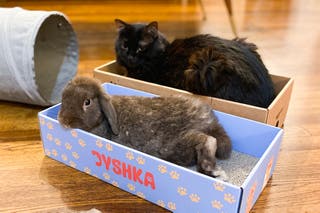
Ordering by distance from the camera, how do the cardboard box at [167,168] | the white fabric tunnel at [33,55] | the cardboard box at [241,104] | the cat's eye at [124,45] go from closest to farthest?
the cardboard box at [167,168], the cardboard box at [241,104], the white fabric tunnel at [33,55], the cat's eye at [124,45]

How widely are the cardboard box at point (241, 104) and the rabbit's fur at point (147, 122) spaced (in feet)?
0.51

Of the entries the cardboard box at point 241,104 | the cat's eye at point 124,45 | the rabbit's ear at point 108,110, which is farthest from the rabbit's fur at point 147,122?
the cat's eye at point 124,45

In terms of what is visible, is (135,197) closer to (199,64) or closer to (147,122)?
(147,122)

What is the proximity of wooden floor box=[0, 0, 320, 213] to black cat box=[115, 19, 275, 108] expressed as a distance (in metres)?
0.29

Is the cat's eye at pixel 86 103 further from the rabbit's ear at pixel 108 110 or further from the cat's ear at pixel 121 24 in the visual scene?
the cat's ear at pixel 121 24

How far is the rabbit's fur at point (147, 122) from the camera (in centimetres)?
100

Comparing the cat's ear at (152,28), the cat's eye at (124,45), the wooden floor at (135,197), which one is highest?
the cat's ear at (152,28)

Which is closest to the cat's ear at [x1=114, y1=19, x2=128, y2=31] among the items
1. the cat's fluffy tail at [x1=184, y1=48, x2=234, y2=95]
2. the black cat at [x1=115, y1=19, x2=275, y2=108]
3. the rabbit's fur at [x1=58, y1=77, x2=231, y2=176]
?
the black cat at [x1=115, y1=19, x2=275, y2=108]

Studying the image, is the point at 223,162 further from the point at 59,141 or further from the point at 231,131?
the point at 59,141

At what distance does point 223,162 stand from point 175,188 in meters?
0.28

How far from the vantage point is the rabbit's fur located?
3.27 feet

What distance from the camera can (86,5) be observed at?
3.25m

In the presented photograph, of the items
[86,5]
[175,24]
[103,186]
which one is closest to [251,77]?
[103,186]

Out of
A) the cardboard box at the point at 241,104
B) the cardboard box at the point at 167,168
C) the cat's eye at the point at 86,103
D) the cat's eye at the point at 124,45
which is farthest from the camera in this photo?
the cat's eye at the point at 124,45
